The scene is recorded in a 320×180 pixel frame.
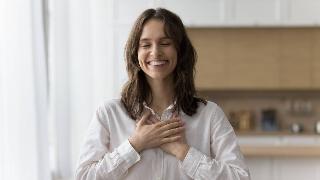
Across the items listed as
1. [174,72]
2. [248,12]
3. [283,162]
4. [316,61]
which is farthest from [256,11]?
[174,72]

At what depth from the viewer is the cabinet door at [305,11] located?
16.4 ft

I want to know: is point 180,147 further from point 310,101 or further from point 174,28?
point 310,101

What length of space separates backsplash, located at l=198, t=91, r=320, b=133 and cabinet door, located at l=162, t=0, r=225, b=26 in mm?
958

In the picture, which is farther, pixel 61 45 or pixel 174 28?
pixel 61 45

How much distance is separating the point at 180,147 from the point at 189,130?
83 millimetres

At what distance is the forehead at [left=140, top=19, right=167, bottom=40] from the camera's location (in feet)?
4.40

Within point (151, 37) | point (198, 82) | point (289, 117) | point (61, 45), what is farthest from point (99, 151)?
point (289, 117)

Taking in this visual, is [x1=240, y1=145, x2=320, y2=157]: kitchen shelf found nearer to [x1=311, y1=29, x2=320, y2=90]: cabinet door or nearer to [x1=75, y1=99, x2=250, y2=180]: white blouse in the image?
[x1=75, y1=99, x2=250, y2=180]: white blouse

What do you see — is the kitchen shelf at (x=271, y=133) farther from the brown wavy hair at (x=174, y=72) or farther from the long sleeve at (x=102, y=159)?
the long sleeve at (x=102, y=159)

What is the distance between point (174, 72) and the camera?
142 centimetres

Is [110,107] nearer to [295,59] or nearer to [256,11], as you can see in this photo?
[256,11]

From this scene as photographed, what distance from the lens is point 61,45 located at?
12.0ft

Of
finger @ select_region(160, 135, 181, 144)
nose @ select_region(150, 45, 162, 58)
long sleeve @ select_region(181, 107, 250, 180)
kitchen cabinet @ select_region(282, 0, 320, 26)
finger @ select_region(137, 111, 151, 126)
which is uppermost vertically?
kitchen cabinet @ select_region(282, 0, 320, 26)

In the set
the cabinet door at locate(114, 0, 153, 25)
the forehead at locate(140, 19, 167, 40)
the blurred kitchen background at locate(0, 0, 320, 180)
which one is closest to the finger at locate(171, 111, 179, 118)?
the forehead at locate(140, 19, 167, 40)
